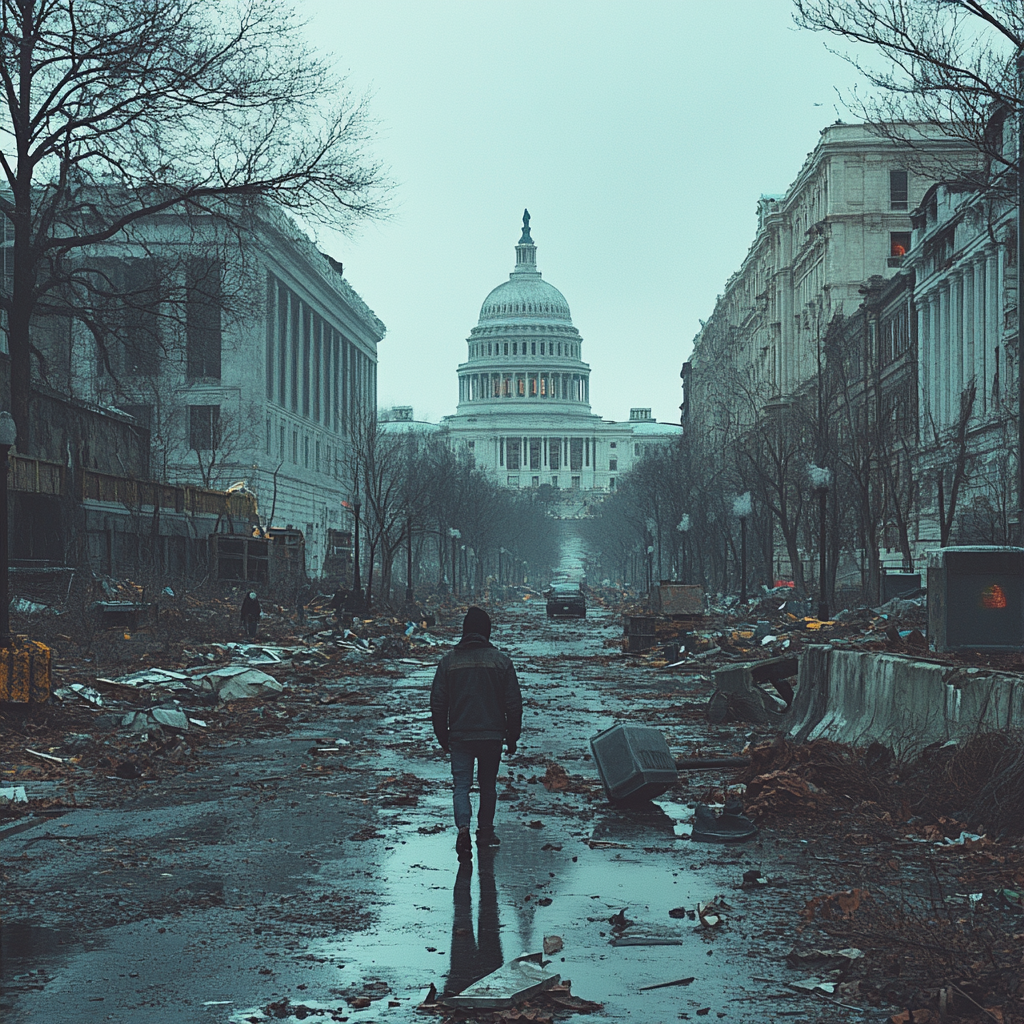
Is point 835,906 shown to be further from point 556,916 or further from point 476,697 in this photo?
point 476,697

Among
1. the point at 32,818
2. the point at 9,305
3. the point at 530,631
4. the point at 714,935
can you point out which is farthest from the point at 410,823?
the point at 530,631

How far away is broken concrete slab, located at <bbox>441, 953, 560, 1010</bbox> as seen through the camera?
6.59 m

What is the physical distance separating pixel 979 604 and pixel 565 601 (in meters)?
46.1

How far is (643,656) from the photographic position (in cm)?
3434

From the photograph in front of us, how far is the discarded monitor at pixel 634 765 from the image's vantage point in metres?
12.3

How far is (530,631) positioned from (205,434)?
3644cm

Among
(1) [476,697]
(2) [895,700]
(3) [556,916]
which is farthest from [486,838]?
(2) [895,700]

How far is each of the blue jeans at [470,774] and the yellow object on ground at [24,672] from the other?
759 centimetres

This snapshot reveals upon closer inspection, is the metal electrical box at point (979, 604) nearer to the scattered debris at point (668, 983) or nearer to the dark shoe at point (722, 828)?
the dark shoe at point (722, 828)

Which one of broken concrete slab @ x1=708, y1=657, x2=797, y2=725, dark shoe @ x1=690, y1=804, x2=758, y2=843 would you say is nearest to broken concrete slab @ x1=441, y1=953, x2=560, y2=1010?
dark shoe @ x1=690, y1=804, x2=758, y2=843

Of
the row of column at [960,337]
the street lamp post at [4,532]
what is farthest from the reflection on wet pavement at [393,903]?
the row of column at [960,337]

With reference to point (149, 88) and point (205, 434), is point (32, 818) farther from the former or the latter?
point (205, 434)

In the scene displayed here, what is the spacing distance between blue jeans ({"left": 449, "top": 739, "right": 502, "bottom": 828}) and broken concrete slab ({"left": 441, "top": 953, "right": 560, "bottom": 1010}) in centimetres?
331

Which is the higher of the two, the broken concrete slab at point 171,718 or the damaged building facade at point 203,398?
the damaged building facade at point 203,398
